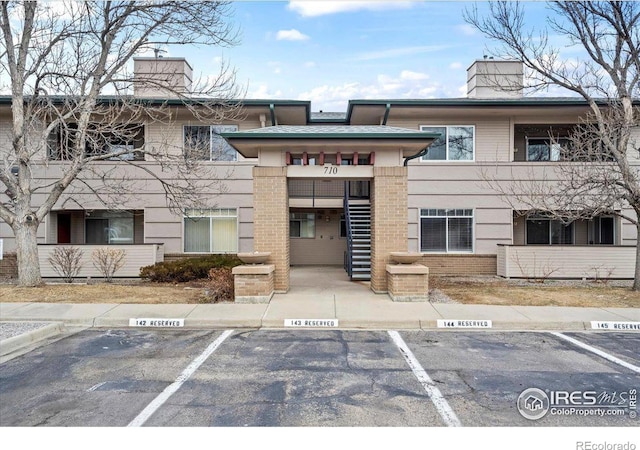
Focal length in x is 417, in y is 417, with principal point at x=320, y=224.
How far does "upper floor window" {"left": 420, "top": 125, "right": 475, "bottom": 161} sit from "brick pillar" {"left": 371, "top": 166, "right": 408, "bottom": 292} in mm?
6224

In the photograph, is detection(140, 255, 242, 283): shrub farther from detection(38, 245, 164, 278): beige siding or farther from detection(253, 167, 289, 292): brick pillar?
detection(253, 167, 289, 292): brick pillar

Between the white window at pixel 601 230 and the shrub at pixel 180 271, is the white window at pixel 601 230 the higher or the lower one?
the higher one

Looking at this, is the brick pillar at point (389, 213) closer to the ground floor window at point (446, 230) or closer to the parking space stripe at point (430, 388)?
the parking space stripe at point (430, 388)

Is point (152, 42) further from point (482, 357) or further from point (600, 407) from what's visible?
point (600, 407)

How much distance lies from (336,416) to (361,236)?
10649 mm

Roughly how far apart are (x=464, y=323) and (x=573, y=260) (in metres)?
9.78

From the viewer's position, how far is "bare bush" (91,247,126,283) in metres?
14.7

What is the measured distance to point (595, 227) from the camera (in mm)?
17750

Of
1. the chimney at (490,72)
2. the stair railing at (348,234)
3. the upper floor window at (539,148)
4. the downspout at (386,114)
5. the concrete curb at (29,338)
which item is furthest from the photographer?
the chimney at (490,72)

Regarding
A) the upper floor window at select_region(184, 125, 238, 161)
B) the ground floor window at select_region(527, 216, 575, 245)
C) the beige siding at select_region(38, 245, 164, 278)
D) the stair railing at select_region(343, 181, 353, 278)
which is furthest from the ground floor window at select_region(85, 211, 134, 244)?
the ground floor window at select_region(527, 216, 575, 245)

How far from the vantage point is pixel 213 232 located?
650 inches

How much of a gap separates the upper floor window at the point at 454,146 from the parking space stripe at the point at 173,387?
12318 millimetres

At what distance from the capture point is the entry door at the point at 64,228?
56.2ft

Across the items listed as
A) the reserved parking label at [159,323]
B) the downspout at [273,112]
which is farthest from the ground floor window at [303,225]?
the reserved parking label at [159,323]
